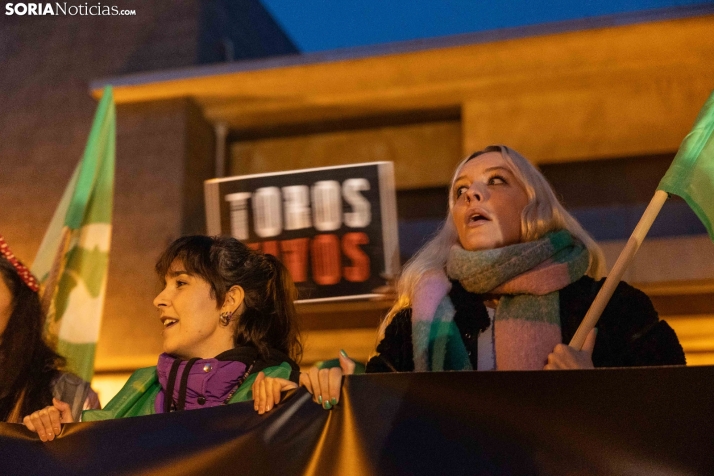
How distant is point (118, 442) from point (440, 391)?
68cm

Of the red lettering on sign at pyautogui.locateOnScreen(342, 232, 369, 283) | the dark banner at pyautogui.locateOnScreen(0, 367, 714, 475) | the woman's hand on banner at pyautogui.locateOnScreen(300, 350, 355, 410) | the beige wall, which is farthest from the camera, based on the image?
the beige wall

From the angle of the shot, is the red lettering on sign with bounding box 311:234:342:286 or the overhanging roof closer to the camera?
the red lettering on sign with bounding box 311:234:342:286

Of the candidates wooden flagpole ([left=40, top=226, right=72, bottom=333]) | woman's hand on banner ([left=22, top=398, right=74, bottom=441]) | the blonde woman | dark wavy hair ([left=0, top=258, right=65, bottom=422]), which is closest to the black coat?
the blonde woman

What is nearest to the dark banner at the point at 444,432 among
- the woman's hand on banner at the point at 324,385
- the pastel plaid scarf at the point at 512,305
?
the woman's hand on banner at the point at 324,385

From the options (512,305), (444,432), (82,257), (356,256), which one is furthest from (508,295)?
(82,257)

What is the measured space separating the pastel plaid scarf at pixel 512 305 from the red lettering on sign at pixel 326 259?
2.01 m

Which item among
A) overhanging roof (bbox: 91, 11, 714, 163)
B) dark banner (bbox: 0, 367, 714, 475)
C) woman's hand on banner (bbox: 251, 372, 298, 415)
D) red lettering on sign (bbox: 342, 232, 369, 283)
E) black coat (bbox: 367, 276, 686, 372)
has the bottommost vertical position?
dark banner (bbox: 0, 367, 714, 475)

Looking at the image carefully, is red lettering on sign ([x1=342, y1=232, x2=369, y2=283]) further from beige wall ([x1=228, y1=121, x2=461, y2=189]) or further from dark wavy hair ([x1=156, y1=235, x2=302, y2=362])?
beige wall ([x1=228, y1=121, x2=461, y2=189])

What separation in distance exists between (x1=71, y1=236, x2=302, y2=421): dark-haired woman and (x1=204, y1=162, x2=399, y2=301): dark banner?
143 centimetres

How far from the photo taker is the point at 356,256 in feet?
14.1

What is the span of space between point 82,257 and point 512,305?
252cm

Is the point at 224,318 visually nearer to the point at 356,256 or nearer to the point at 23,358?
the point at 23,358

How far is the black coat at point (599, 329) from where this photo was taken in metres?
2.01

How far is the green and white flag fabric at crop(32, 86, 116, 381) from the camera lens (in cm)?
395
